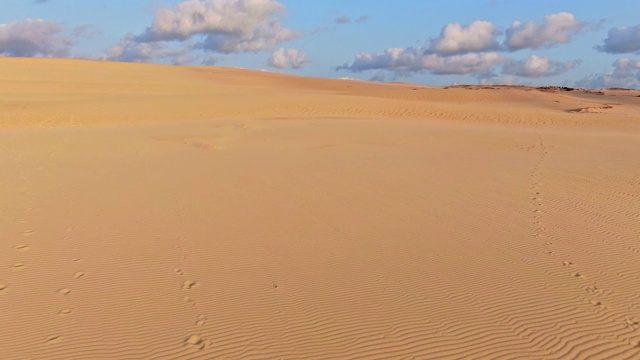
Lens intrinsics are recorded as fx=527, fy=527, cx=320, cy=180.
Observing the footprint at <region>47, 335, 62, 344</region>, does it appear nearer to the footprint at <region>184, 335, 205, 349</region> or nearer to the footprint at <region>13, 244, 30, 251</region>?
the footprint at <region>184, 335, 205, 349</region>

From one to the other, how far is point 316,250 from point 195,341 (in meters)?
2.73

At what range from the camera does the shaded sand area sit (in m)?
4.82

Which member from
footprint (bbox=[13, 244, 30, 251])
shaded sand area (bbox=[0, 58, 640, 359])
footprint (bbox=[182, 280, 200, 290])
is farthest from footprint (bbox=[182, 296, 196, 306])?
footprint (bbox=[13, 244, 30, 251])

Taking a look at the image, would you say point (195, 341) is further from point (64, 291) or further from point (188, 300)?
point (64, 291)

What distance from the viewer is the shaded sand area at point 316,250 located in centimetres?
482

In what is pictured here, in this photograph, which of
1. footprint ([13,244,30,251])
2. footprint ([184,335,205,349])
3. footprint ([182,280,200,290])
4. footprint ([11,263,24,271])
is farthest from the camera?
footprint ([13,244,30,251])

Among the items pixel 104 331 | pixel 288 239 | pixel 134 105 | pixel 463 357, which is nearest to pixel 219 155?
pixel 288 239

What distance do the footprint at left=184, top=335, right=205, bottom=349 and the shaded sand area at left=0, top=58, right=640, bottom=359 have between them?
0.02 metres

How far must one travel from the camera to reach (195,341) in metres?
4.70

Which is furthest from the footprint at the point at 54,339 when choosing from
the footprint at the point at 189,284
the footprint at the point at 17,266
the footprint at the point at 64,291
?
the footprint at the point at 17,266

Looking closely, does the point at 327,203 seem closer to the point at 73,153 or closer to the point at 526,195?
the point at 526,195

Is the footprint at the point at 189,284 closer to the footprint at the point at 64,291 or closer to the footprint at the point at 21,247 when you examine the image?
the footprint at the point at 64,291

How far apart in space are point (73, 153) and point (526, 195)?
1184 centimetres

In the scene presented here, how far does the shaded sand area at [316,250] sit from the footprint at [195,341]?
0.02m
